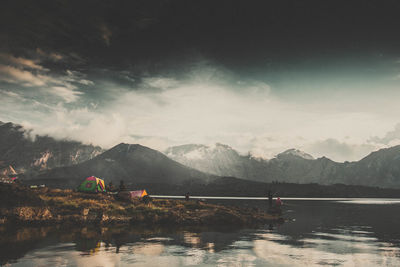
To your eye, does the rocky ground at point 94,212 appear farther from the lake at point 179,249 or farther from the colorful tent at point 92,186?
the colorful tent at point 92,186

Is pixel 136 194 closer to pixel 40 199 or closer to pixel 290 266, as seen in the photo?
pixel 40 199

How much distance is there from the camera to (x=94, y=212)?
149 feet

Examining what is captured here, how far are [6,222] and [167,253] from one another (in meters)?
23.8

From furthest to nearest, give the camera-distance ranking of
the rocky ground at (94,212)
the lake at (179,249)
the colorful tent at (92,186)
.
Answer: the colorful tent at (92,186) < the rocky ground at (94,212) < the lake at (179,249)

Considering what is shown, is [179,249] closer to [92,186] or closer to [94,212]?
[94,212]

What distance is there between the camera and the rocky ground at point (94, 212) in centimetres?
4041

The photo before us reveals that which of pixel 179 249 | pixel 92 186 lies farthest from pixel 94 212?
pixel 179 249

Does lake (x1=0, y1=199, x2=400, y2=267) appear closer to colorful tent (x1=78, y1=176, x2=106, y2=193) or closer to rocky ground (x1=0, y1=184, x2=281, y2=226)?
rocky ground (x1=0, y1=184, x2=281, y2=226)

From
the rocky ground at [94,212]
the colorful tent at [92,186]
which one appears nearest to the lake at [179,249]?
the rocky ground at [94,212]

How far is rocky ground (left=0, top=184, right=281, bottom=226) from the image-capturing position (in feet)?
133

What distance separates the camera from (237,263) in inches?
900

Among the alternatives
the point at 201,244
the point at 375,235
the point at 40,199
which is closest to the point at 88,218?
the point at 40,199

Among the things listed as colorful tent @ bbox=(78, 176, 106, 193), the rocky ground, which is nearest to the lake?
the rocky ground

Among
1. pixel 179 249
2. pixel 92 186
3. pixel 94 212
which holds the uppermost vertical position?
pixel 92 186
